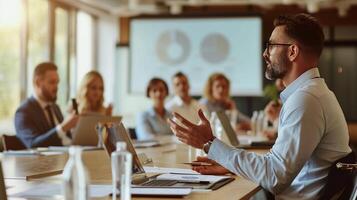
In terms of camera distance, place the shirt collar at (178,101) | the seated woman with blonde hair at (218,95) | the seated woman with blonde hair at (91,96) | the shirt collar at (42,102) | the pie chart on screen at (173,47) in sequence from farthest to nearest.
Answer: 1. the pie chart on screen at (173,47)
2. the seated woman with blonde hair at (218,95)
3. the shirt collar at (178,101)
4. the seated woman with blonde hair at (91,96)
5. the shirt collar at (42,102)

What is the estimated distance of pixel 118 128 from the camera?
7.70 feet

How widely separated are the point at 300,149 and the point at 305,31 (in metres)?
0.48

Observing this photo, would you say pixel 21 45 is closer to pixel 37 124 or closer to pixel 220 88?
pixel 220 88

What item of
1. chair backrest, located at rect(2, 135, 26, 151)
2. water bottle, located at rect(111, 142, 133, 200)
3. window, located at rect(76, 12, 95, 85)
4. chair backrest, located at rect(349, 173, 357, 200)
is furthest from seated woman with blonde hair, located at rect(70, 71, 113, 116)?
window, located at rect(76, 12, 95, 85)

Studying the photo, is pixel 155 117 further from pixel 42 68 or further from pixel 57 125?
pixel 42 68

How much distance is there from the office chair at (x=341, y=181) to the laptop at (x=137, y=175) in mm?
364

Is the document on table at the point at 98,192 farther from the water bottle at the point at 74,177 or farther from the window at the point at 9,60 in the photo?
the window at the point at 9,60

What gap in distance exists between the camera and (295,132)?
6.95 ft

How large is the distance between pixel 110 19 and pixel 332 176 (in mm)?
8383

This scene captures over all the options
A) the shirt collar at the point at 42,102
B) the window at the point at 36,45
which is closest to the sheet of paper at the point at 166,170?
the shirt collar at the point at 42,102

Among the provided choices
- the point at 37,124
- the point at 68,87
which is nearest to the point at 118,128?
the point at 37,124

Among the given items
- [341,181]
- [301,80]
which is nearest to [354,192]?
[341,181]

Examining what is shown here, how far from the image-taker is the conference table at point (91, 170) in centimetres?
204

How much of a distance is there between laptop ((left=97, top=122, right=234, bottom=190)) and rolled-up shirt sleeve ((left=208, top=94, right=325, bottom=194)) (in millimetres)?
124
